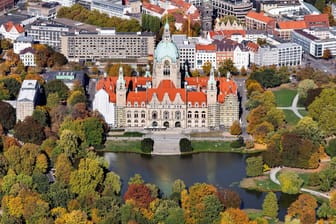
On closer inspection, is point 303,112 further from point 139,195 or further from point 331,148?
point 139,195

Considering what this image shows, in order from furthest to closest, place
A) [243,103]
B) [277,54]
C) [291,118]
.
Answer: [277,54]
[243,103]
[291,118]

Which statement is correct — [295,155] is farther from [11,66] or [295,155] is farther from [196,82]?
[11,66]

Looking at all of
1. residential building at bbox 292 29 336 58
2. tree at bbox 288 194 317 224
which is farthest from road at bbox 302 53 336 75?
tree at bbox 288 194 317 224

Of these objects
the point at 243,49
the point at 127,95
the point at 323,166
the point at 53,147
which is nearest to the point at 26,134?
the point at 53,147

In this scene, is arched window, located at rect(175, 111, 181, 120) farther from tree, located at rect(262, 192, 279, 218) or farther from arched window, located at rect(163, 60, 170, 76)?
tree, located at rect(262, 192, 279, 218)

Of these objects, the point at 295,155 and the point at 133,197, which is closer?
the point at 133,197

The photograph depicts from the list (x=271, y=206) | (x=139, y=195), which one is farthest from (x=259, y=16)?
(x=139, y=195)

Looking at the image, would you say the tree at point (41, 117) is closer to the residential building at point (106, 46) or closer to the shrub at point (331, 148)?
the shrub at point (331, 148)
